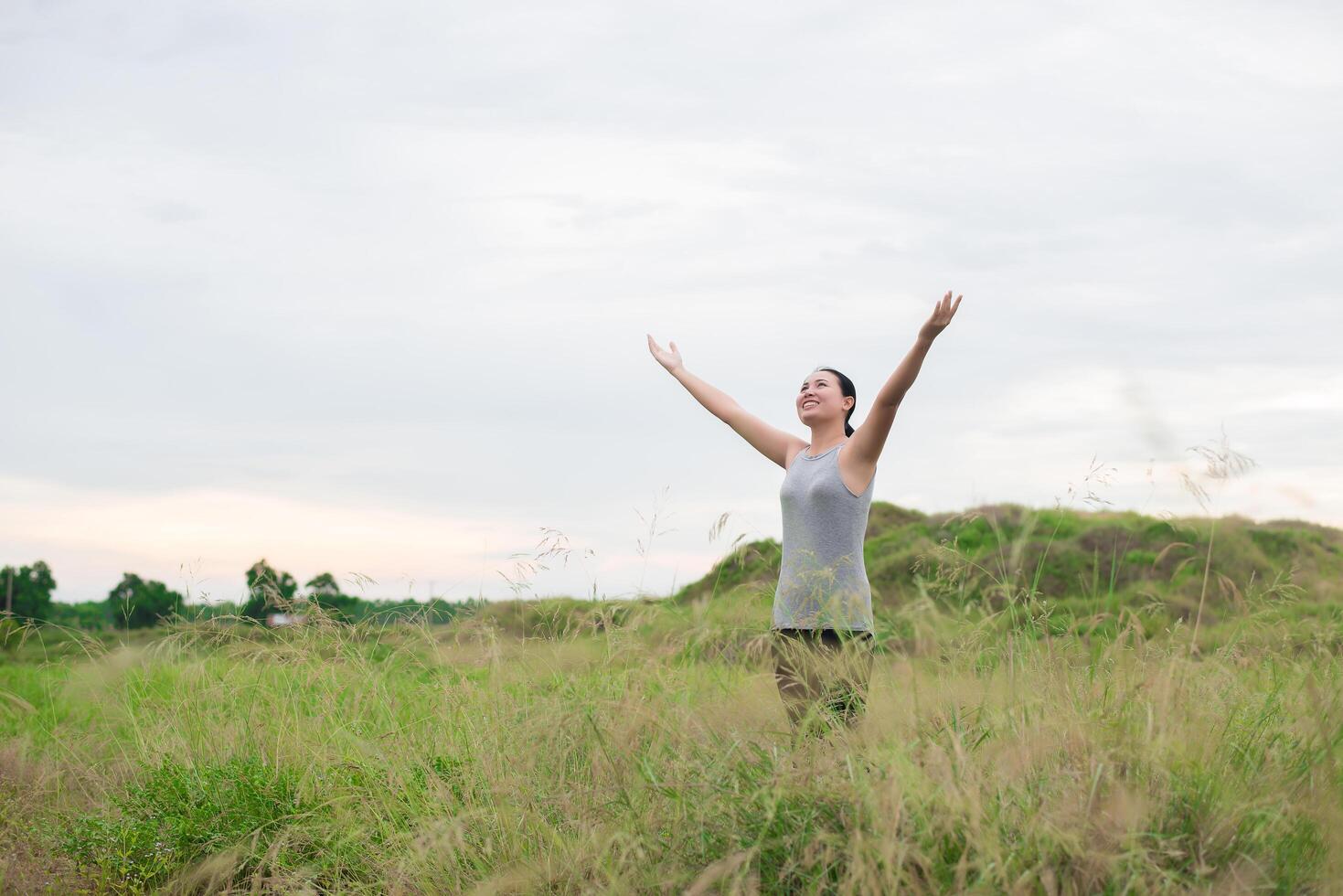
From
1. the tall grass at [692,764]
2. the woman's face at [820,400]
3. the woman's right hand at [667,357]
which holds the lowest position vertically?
the tall grass at [692,764]

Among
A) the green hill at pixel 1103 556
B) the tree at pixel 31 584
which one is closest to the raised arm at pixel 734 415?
the green hill at pixel 1103 556

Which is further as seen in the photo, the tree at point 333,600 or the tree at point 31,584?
the tree at point 31,584

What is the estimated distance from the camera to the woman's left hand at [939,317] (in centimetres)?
439

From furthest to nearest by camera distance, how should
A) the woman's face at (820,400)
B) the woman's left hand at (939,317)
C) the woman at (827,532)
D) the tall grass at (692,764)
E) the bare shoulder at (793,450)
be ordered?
the bare shoulder at (793,450) < the woman's face at (820,400) < the woman's left hand at (939,317) < the woman at (827,532) < the tall grass at (692,764)

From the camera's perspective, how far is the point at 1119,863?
2693 mm

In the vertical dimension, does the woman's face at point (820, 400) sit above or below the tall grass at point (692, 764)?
above

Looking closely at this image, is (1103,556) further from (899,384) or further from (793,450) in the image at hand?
(899,384)

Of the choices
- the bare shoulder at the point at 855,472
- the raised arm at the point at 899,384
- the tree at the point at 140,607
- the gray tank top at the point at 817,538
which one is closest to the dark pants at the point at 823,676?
the gray tank top at the point at 817,538

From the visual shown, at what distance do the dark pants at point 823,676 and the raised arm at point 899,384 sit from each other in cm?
83

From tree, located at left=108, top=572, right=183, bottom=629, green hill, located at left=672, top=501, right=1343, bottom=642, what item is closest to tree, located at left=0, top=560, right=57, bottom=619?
tree, located at left=108, top=572, right=183, bottom=629

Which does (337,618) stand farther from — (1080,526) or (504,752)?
(1080,526)

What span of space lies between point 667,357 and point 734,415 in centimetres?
84

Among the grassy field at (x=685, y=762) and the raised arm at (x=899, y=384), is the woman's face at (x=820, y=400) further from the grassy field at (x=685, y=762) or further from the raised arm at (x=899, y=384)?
the grassy field at (x=685, y=762)

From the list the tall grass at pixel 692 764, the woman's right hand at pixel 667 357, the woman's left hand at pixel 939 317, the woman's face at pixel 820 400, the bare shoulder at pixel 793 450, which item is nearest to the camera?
the tall grass at pixel 692 764
